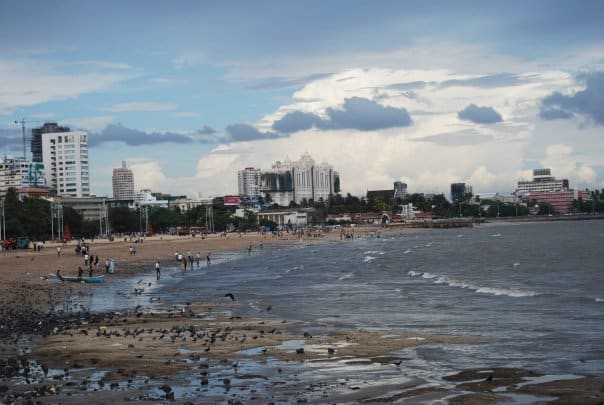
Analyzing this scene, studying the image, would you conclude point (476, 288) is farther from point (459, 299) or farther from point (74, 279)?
point (74, 279)

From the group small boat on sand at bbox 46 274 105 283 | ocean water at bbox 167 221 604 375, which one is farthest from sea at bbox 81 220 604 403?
small boat on sand at bbox 46 274 105 283

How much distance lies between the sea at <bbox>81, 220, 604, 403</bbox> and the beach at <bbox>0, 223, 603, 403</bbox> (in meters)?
0.22

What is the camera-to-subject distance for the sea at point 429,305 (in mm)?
18812

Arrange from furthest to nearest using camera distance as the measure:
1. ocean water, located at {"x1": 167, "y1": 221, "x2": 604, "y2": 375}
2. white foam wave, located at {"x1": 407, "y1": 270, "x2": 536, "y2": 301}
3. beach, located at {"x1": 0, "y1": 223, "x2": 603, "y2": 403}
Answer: white foam wave, located at {"x1": 407, "y1": 270, "x2": 536, "y2": 301}
ocean water, located at {"x1": 167, "y1": 221, "x2": 604, "y2": 375}
beach, located at {"x1": 0, "y1": 223, "x2": 603, "y2": 403}

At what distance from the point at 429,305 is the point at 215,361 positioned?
14.9m

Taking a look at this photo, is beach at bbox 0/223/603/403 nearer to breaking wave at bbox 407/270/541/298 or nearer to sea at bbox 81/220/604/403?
Result: sea at bbox 81/220/604/403

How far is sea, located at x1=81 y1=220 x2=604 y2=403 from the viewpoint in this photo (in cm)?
1881

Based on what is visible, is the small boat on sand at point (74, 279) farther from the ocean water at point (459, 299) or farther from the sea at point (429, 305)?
the ocean water at point (459, 299)

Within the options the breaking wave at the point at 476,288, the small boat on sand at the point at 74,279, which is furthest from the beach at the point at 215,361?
the small boat on sand at the point at 74,279

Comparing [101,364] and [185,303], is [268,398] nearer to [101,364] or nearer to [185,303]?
[101,364]

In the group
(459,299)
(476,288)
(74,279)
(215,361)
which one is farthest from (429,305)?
(74,279)

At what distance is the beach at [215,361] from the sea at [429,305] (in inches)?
8.6

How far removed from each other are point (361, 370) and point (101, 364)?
19.2 feet

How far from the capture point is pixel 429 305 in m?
32.8
